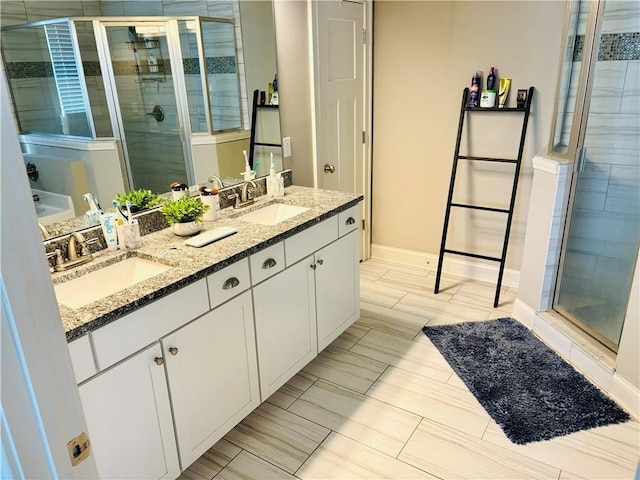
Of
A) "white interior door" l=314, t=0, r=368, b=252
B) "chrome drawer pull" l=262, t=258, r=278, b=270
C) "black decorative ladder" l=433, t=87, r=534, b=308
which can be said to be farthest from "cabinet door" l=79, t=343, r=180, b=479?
"black decorative ladder" l=433, t=87, r=534, b=308

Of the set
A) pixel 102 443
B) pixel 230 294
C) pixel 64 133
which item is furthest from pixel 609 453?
pixel 64 133

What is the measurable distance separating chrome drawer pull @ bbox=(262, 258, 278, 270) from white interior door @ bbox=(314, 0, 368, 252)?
130 centimetres

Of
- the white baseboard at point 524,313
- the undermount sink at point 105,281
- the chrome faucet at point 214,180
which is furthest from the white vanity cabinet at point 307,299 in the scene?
the white baseboard at point 524,313

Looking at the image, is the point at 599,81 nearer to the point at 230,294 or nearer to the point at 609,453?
the point at 609,453

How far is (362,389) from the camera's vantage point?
8.11ft

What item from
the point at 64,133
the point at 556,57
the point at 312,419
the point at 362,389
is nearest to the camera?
the point at 64,133

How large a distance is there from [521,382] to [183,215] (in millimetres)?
1890

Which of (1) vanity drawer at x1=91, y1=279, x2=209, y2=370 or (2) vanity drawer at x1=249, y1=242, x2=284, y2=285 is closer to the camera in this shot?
(1) vanity drawer at x1=91, y1=279, x2=209, y2=370

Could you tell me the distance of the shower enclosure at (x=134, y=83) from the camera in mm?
1747

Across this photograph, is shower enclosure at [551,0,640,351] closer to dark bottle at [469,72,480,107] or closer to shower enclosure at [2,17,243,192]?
Result: dark bottle at [469,72,480,107]

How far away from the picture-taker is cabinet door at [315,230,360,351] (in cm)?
250

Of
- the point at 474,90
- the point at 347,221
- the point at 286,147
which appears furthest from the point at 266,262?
the point at 474,90

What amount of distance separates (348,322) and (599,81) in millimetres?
1985

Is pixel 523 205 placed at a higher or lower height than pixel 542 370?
higher
